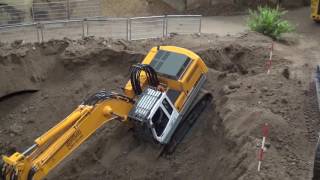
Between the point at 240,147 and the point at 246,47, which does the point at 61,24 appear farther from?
the point at 240,147

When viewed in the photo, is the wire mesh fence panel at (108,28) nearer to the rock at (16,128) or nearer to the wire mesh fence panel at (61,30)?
the wire mesh fence panel at (61,30)

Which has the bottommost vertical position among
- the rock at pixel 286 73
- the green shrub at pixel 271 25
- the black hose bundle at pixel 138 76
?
the rock at pixel 286 73

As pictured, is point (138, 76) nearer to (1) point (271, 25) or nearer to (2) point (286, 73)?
(2) point (286, 73)

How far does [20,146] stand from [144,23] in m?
7.66

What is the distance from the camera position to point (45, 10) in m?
22.8

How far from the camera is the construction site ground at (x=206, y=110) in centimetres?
1310

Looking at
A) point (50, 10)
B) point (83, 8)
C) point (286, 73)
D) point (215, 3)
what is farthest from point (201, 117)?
point (215, 3)

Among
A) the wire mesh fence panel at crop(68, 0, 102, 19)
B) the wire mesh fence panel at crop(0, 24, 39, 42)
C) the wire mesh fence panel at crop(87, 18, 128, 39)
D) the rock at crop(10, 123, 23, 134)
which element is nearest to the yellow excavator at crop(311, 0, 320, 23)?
the wire mesh fence panel at crop(87, 18, 128, 39)

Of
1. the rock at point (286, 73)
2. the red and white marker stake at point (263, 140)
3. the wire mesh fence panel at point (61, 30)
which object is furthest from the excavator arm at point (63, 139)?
the wire mesh fence panel at point (61, 30)

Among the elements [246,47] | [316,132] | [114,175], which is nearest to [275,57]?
[246,47]

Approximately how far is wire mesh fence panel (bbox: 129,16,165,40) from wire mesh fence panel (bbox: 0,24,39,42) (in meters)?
3.74

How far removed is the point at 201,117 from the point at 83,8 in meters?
9.91

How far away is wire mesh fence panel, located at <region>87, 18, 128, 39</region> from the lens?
68.6 ft

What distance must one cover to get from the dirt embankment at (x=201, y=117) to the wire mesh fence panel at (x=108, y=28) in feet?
5.36
